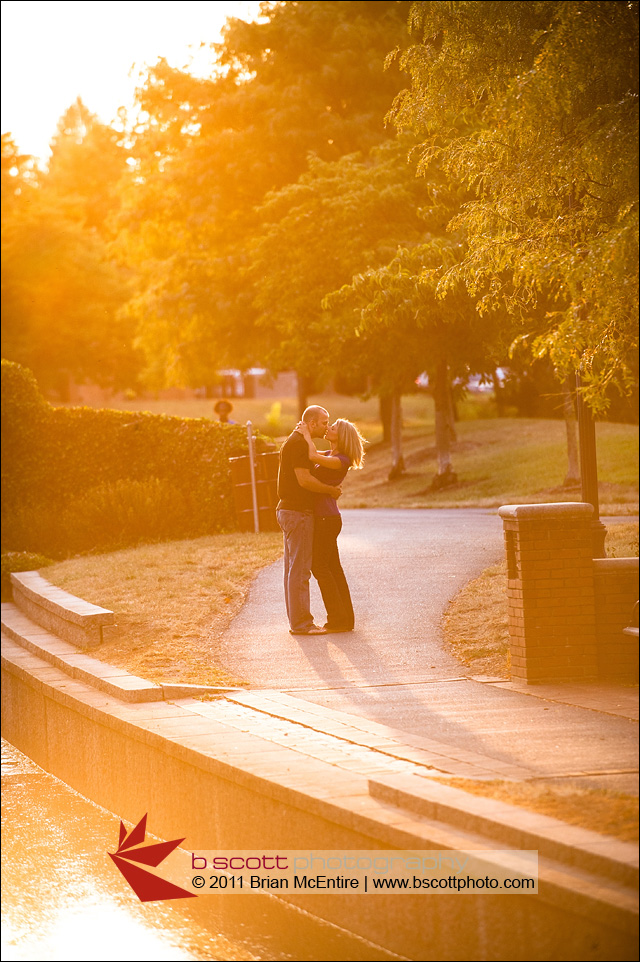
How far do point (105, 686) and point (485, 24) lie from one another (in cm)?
537

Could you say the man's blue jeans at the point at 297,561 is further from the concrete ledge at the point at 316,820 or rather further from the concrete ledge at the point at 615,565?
the concrete ledge at the point at 615,565

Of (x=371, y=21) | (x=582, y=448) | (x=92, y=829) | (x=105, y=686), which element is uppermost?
(x=371, y=21)

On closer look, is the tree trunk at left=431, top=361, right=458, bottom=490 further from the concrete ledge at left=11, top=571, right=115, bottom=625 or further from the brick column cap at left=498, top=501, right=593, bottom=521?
the brick column cap at left=498, top=501, right=593, bottom=521

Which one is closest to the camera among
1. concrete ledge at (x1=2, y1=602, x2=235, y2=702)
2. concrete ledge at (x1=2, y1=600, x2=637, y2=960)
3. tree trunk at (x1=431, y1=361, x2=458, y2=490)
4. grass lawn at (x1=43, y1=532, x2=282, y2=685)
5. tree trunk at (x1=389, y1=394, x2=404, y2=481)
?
concrete ledge at (x1=2, y1=600, x2=637, y2=960)

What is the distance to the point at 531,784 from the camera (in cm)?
552

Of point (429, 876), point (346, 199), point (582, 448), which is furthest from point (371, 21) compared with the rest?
point (429, 876)

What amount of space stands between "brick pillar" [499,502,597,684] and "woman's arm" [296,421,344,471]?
2445 millimetres

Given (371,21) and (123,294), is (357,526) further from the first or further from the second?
(123,294)

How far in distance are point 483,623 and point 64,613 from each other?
4089mm

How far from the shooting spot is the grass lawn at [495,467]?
77.4 feet

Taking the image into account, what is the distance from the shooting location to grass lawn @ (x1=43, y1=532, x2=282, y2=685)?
993cm

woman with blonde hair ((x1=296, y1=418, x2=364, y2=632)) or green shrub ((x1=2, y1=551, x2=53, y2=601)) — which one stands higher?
woman with blonde hair ((x1=296, y1=418, x2=364, y2=632))

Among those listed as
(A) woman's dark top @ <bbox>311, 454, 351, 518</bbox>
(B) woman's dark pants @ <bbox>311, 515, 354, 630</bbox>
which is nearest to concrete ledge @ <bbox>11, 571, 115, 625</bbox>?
(B) woman's dark pants @ <bbox>311, 515, 354, 630</bbox>

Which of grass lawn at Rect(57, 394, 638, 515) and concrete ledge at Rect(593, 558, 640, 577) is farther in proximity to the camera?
grass lawn at Rect(57, 394, 638, 515)
